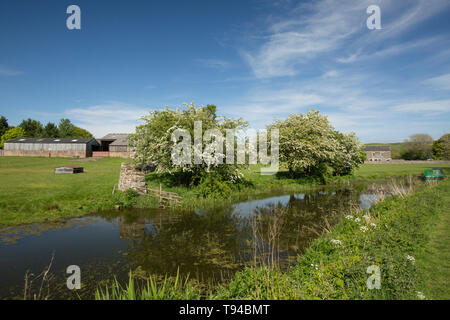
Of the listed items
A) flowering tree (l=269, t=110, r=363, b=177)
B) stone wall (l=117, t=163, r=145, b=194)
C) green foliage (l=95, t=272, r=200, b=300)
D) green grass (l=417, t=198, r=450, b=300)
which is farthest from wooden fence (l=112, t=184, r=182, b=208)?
flowering tree (l=269, t=110, r=363, b=177)

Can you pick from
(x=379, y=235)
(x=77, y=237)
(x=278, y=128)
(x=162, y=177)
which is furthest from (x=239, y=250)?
(x=278, y=128)

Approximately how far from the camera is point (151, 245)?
1320cm

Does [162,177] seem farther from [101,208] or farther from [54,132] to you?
[54,132]

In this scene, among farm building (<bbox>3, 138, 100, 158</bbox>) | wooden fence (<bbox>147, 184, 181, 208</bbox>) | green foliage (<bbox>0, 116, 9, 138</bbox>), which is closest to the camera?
wooden fence (<bbox>147, 184, 181, 208</bbox>)

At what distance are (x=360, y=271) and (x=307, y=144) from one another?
29.0m

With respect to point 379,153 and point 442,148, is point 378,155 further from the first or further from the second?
point 442,148

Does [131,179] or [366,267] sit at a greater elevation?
[131,179]

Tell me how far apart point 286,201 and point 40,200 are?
22.8 meters

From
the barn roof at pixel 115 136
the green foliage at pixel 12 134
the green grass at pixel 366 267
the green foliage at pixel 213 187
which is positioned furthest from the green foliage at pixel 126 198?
the green foliage at pixel 12 134

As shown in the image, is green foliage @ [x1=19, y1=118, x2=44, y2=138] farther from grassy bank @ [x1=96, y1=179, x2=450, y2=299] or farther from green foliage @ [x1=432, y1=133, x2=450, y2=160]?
green foliage @ [x1=432, y1=133, x2=450, y2=160]

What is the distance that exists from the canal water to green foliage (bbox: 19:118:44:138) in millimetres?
99566

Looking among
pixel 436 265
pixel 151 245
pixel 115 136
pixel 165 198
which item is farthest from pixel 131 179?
pixel 115 136

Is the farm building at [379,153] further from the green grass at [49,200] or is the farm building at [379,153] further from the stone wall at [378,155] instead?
the green grass at [49,200]

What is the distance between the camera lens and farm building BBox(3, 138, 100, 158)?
6228cm
